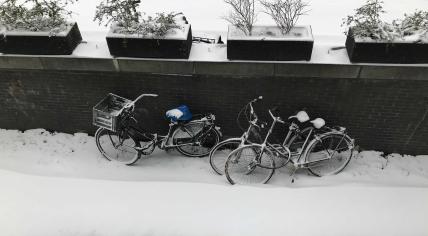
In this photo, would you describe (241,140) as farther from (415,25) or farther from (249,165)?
(415,25)

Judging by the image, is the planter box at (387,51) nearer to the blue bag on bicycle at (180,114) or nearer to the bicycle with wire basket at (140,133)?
the bicycle with wire basket at (140,133)

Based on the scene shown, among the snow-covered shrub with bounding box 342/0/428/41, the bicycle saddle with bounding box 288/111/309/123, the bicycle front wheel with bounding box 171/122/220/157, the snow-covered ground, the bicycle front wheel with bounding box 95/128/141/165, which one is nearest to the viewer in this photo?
the snow-covered ground

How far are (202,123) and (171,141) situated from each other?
545 mm

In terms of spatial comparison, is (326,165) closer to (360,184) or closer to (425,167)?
(360,184)

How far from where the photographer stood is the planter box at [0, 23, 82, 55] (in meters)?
5.27

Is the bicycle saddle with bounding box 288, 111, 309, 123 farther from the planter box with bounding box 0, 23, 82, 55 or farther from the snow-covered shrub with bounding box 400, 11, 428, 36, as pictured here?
the planter box with bounding box 0, 23, 82, 55

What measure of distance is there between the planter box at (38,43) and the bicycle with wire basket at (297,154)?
260 centimetres

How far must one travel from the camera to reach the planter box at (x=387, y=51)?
4781mm

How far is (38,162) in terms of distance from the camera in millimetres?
5941

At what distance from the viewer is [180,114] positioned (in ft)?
17.9

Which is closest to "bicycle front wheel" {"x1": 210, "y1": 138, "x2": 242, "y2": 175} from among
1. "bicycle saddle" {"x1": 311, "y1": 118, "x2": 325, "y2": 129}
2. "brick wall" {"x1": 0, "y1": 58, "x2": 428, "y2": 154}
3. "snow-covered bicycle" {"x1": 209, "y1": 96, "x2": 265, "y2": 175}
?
"snow-covered bicycle" {"x1": 209, "y1": 96, "x2": 265, "y2": 175}

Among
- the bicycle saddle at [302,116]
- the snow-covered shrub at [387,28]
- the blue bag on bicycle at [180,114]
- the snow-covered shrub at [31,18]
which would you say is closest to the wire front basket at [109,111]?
the blue bag on bicycle at [180,114]

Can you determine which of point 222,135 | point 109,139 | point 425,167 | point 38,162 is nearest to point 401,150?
point 425,167

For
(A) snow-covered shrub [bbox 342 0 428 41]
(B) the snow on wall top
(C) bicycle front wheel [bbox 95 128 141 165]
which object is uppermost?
(A) snow-covered shrub [bbox 342 0 428 41]
